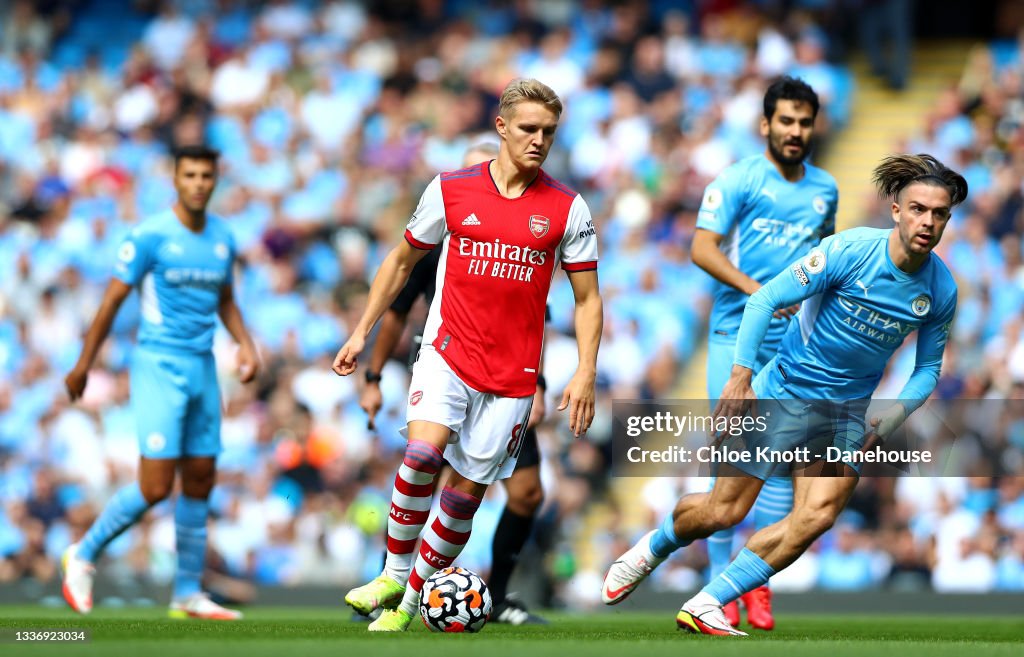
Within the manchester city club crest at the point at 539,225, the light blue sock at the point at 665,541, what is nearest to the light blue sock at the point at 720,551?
the light blue sock at the point at 665,541

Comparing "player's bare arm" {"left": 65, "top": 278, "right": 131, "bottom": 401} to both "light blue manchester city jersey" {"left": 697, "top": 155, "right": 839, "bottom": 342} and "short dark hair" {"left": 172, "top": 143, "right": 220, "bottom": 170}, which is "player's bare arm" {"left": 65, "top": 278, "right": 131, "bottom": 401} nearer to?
"short dark hair" {"left": 172, "top": 143, "right": 220, "bottom": 170}

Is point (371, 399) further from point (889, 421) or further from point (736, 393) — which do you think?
point (889, 421)

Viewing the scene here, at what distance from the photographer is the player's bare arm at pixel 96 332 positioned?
9.72m

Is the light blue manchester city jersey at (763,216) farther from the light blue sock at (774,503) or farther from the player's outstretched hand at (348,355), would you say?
the player's outstretched hand at (348,355)

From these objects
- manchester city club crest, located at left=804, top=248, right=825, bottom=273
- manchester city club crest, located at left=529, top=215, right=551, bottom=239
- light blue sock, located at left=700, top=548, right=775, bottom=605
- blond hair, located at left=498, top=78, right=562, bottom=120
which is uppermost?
blond hair, located at left=498, top=78, right=562, bottom=120

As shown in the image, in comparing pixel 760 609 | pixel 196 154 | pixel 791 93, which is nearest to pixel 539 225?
pixel 791 93

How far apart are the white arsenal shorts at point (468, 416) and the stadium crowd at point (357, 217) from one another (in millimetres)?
5550

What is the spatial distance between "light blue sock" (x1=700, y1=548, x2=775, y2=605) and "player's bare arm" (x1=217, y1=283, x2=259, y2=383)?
3931 mm

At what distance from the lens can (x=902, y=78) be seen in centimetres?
1836

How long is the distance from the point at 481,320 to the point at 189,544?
3458 millimetres

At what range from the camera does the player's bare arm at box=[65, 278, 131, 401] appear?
972 centimetres

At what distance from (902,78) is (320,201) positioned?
7.11m

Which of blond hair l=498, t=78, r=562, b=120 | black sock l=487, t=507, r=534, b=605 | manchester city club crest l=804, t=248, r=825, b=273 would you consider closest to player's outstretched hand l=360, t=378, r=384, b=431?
black sock l=487, t=507, r=534, b=605

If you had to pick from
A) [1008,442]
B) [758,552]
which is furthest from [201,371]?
[1008,442]
